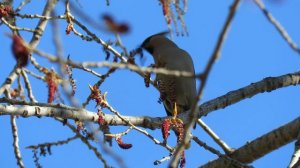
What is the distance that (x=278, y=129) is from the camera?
2777mm

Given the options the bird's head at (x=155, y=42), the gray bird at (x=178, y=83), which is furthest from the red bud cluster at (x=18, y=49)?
the bird's head at (x=155, y=42)

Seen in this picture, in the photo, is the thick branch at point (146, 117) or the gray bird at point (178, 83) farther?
the gray bird at point (178, 83)

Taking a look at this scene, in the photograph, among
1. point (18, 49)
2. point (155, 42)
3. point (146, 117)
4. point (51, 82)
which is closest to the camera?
point (18, 49)

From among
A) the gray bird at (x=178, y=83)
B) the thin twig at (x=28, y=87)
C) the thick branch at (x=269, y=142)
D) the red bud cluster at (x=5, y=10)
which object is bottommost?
the thick branch at (x=269, y=142)

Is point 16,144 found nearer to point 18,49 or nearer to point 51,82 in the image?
point 51,82

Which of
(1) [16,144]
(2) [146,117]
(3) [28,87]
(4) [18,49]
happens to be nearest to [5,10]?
(3) [28,87]

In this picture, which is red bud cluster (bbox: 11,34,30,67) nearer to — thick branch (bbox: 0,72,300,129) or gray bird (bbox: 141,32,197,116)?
thick branch (bbox: 0,72,300,129)

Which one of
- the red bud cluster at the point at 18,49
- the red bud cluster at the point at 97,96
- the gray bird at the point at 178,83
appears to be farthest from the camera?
the gray bird at the point at 178,83

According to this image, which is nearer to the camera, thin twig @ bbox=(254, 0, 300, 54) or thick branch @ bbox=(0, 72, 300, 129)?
thin twig @ bbox=(254, 0, 300, 54)

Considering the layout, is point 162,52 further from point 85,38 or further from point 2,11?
point 2,11

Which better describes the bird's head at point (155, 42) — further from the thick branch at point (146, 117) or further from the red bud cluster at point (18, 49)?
the red bud cluster at point (18, 49)

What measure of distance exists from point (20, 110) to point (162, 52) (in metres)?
3.01

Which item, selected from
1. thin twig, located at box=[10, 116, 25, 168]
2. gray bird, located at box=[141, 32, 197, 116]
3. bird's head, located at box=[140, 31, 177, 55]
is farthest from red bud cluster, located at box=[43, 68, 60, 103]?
bird's head, located at box=[140, 31, 177, 55]

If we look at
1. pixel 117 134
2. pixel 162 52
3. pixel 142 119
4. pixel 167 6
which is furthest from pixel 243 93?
pixel 162 52
